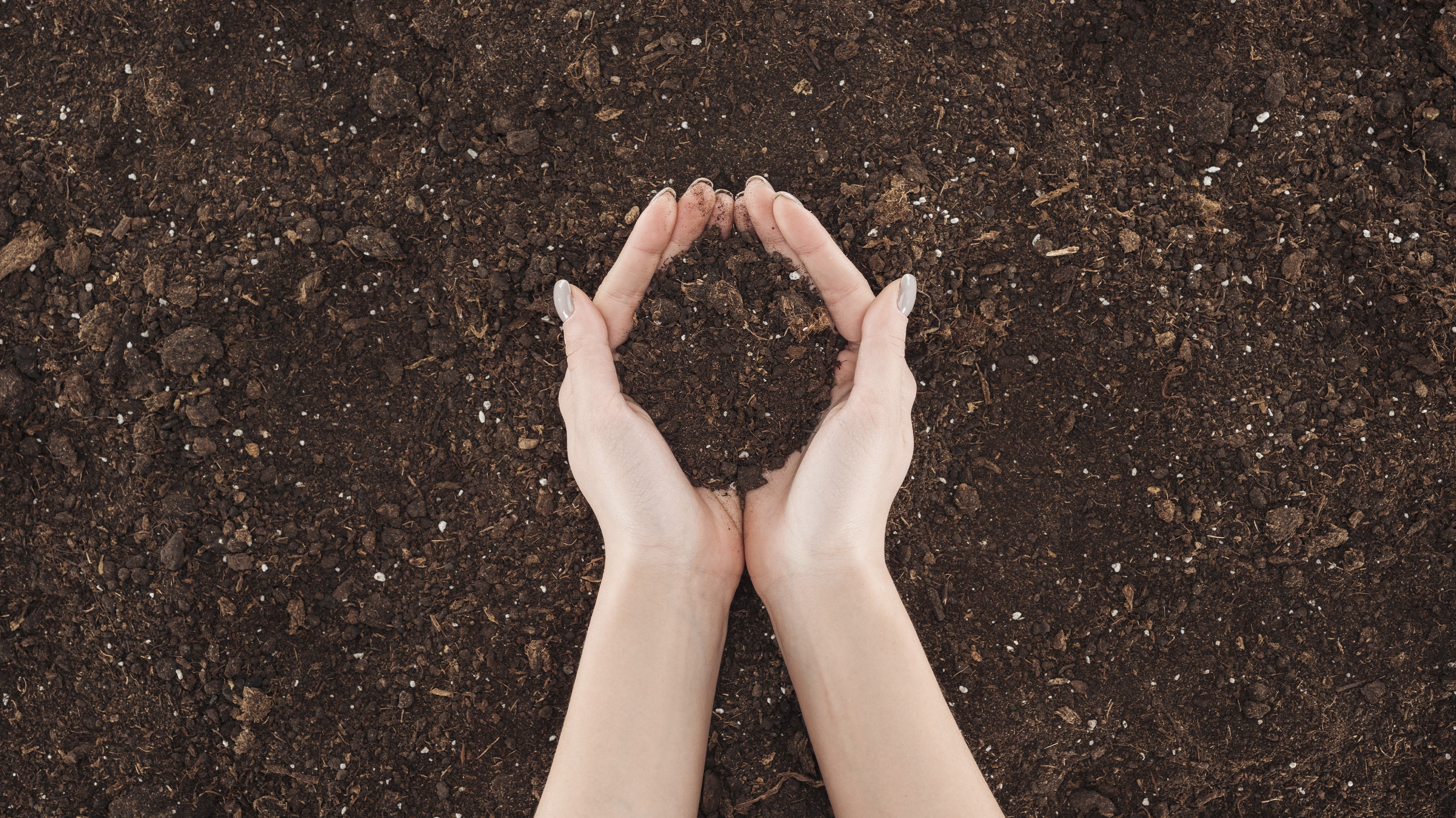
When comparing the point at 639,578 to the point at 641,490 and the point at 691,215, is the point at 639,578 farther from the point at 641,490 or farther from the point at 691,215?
the point at 691,215

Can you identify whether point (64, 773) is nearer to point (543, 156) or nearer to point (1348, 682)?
point (543, 156)

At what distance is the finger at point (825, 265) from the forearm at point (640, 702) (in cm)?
69

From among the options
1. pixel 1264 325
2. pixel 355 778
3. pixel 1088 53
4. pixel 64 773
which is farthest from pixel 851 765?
pixel 64 773

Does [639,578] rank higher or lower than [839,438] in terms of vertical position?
lower

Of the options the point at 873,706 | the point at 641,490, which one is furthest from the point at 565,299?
the point at 873,706

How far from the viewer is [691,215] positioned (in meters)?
1.94

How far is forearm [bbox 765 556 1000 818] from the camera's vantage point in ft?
5.72

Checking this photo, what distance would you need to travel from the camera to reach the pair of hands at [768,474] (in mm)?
1820

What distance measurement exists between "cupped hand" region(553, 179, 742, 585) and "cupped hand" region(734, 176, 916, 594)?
0.08 metres

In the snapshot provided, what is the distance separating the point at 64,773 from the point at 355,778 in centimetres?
75

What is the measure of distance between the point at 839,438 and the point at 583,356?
0.59 metres

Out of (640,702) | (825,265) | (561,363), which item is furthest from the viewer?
(561,363)

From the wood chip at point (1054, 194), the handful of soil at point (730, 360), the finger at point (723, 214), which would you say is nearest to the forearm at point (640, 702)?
the handful of soil at point (730, 360)

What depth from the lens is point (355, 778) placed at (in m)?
2.12
